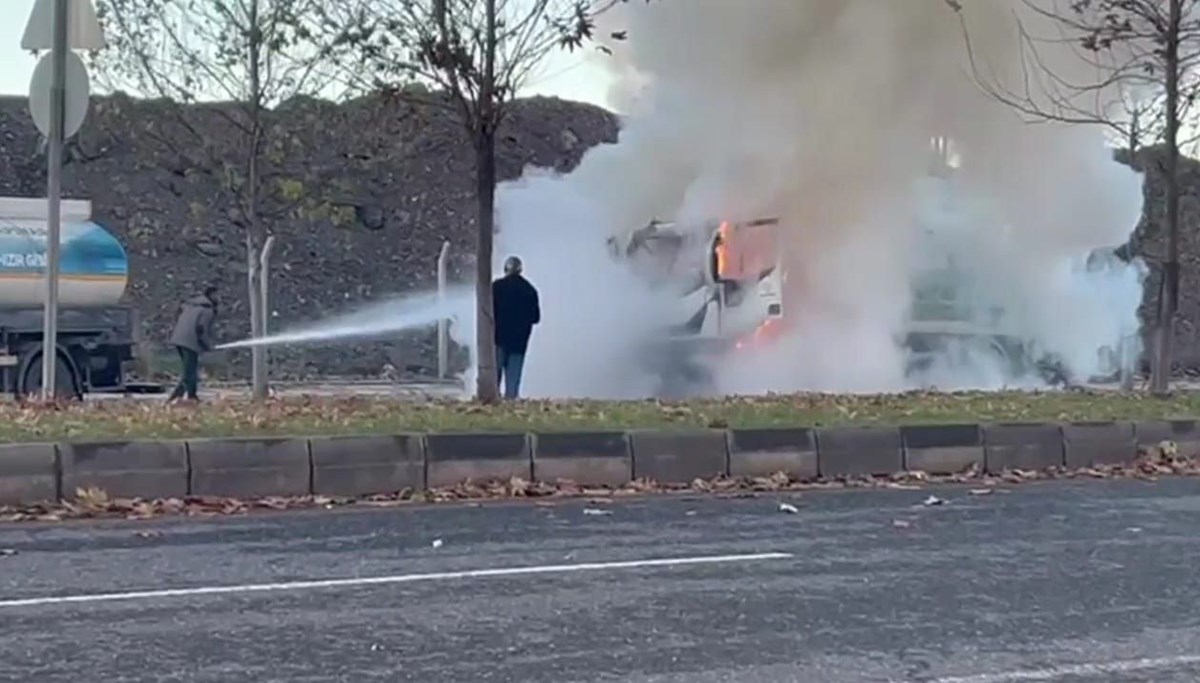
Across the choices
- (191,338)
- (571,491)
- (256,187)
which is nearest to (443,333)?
(256,187)

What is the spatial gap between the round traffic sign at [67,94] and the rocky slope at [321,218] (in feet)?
41.0

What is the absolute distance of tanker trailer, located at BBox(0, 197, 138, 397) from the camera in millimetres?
17859

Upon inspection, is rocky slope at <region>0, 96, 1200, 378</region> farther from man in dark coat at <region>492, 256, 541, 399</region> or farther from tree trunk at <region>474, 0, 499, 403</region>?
tree trunk at <region>474, 0, 499, 403</region>

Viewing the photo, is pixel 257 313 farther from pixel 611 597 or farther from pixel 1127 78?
pixel 611 597

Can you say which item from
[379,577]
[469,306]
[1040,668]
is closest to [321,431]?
[379,577]

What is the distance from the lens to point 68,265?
18.1m

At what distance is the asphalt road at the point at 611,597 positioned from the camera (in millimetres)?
5648

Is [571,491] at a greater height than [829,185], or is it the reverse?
[829,185]

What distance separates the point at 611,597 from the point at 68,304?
42.3 ft

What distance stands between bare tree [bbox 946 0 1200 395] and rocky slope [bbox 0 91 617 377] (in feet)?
30.3

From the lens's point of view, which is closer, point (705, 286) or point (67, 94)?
point (67, 94)

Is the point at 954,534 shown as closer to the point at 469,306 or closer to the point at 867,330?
the point at 867,330

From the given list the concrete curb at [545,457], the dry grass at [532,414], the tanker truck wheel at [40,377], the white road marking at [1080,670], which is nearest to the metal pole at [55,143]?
the dry grass at [532,414]

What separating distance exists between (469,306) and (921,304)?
21.3 feet
